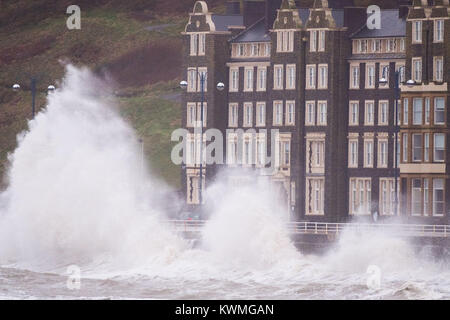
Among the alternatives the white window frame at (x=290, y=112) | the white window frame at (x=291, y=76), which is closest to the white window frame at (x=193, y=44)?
the white window frame at (x=291, y=76)

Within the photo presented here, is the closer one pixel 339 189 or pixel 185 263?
pixel 185 263

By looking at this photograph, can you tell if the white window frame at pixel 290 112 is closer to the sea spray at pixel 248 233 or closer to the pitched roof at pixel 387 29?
the pitched roof at pixel 387 29

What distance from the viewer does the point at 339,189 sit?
140375 millimetres

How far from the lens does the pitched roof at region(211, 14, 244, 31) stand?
148m

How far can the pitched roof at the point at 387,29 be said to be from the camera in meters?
139

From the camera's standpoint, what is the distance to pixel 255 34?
14625 cm

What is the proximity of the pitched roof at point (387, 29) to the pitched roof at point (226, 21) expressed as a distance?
10989mm

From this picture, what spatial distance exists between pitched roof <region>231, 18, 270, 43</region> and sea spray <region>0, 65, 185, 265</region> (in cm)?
1103

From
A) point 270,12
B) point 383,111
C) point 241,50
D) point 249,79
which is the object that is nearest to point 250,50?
point 241,50

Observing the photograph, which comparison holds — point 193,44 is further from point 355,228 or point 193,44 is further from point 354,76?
point 355,228
